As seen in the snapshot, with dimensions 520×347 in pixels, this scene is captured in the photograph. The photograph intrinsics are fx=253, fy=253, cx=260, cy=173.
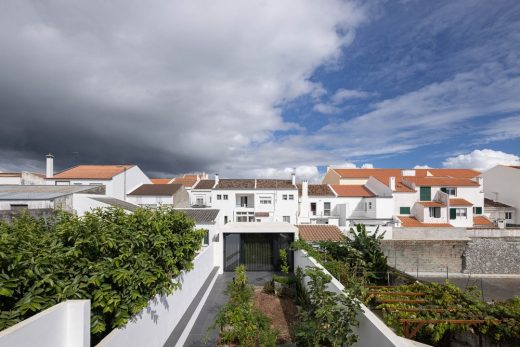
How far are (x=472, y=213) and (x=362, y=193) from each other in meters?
12.2

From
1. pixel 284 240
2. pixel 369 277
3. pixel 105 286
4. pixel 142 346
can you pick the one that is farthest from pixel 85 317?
pixel 284 240

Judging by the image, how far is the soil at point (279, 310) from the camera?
22.2 ft

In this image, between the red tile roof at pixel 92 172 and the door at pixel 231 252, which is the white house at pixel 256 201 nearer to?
the red tile roof at pixel 92 172

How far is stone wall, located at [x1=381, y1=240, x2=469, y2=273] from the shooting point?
20.0 m

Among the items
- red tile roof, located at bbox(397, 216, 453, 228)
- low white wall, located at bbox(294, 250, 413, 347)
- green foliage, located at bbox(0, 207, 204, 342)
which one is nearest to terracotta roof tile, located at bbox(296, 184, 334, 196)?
red tile roof, located at bbox(397, 216, 453, 228)

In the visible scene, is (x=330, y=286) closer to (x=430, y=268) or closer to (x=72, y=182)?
(x=430, y=268)

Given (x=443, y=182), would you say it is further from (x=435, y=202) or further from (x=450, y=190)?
(x=435, y=202)

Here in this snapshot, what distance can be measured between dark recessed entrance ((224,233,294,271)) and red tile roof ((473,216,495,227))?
94.6ft

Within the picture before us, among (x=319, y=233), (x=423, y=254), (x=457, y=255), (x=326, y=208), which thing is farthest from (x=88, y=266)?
(x=326, y=208)

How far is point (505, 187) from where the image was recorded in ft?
113

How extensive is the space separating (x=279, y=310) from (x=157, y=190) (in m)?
25.1

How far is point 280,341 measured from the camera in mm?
6215

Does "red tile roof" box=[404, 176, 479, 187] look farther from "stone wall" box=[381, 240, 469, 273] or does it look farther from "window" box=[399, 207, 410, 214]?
"stone wall" box=[381, 240, 469, 273]

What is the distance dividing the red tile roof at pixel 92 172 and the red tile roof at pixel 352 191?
26359 mm
